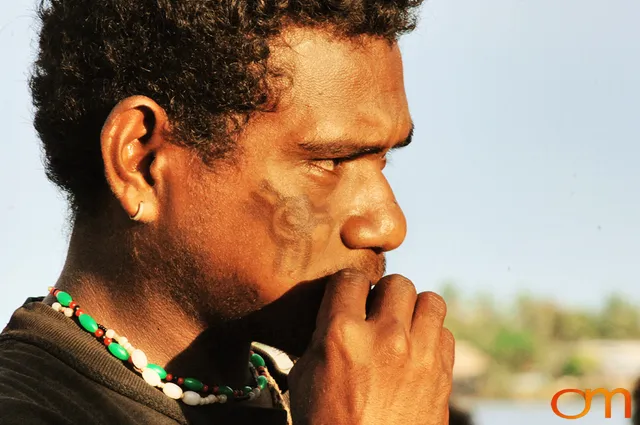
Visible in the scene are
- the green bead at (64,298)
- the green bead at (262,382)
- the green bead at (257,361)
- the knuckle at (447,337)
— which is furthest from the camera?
the green bead at (257,361)

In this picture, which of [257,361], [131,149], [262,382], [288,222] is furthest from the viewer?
[257,361]

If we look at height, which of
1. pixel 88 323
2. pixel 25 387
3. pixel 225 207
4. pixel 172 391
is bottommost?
pixel 25 387

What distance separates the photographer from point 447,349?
9.40 ft

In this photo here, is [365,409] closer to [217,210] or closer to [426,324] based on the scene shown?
[426,324]

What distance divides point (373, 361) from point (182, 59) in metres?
1.03

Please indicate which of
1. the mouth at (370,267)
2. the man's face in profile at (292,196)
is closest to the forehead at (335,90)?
the man's face in profile at (292,196)

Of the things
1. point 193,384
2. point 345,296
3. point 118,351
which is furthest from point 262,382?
point 345,296

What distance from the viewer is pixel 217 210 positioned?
2.89 meters

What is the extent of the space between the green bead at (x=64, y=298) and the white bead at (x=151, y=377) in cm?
31

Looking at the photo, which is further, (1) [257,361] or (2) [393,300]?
(1) [257,361]

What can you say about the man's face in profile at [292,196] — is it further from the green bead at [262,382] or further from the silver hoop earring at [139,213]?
the green bead at [262,382]

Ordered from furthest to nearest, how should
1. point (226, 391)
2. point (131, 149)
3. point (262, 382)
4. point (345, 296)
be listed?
1. point (262, 382)
2. point (226, 391)
3. point (131, 149)
4. point (345, 296)

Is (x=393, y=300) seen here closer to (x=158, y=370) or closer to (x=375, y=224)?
(x=375, y=224)

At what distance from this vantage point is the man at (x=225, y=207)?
2844mm
